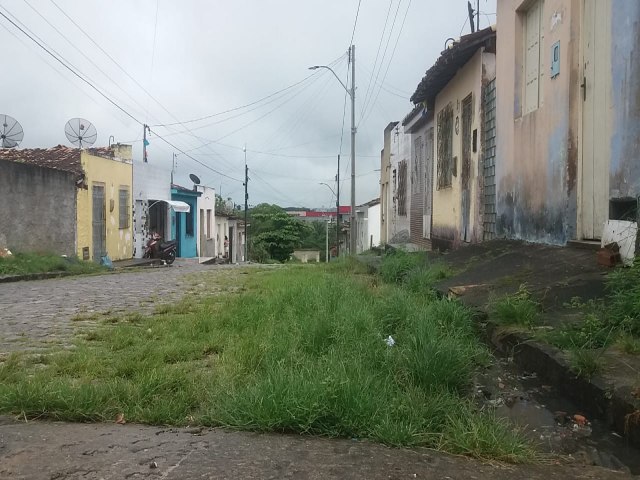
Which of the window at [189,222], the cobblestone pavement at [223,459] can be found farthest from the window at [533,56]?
the window at [189,222]

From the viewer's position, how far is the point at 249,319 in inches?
234

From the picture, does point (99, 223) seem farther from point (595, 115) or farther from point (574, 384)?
point (574, 384)

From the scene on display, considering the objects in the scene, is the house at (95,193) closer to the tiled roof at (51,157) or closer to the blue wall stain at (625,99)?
the tiled roof at (51,157)

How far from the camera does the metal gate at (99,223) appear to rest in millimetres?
19500

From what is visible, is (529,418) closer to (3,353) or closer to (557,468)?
(557,468)

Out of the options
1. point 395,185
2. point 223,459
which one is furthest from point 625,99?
point 395,185

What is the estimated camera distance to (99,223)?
65.0ft

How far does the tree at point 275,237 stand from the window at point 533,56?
35.6 meters

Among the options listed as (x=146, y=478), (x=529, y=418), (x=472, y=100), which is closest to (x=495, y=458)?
(x=529, y=418)

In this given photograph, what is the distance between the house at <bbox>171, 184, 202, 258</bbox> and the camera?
28.9 m

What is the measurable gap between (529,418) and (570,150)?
12.6 ft

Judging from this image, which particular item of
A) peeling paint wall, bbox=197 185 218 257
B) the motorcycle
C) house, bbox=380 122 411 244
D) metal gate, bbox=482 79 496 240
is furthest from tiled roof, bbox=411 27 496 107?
peeling paint wall, bbox=197 185 218 257

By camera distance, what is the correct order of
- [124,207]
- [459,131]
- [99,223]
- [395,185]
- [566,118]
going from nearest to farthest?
[566,118] < [459,131] < [99,223] < [395,185] < [124,207]

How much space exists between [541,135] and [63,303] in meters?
6.77
